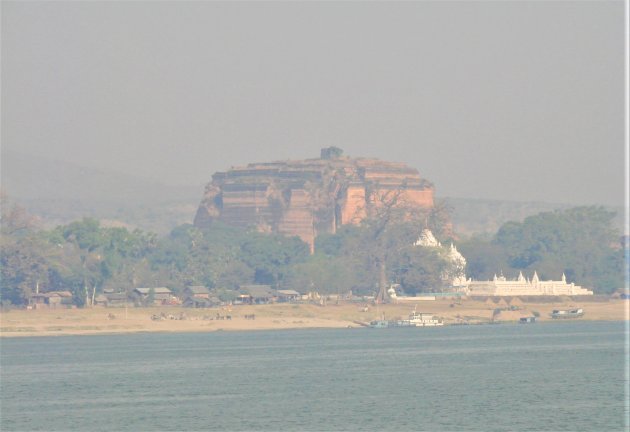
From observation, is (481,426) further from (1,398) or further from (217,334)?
(217,334)

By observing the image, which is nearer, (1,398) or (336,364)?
(1,398)

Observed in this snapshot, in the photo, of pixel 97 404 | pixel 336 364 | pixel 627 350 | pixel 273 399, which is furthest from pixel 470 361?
pixel 97 404

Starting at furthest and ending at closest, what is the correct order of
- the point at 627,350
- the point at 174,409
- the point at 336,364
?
1. the point at 627,350
2. the point at 336,364
3. the point at 174,409

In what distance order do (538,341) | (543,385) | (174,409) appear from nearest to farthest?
(174,409) → (543,385) → (538,341)

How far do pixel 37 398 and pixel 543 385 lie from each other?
3629 centimetres

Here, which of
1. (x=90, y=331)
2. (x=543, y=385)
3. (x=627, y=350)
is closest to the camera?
(x=543, y=385)

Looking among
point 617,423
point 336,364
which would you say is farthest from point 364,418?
point 336,364

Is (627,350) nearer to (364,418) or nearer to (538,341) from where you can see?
(538,341)

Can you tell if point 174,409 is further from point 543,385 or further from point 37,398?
point 543,385

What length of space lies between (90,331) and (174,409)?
101139 mm

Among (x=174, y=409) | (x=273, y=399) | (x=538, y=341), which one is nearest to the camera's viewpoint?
(x=174, y=409)

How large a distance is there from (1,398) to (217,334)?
310 feet

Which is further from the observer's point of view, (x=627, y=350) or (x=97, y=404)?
(x=627, y=350)

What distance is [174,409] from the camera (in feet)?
311
